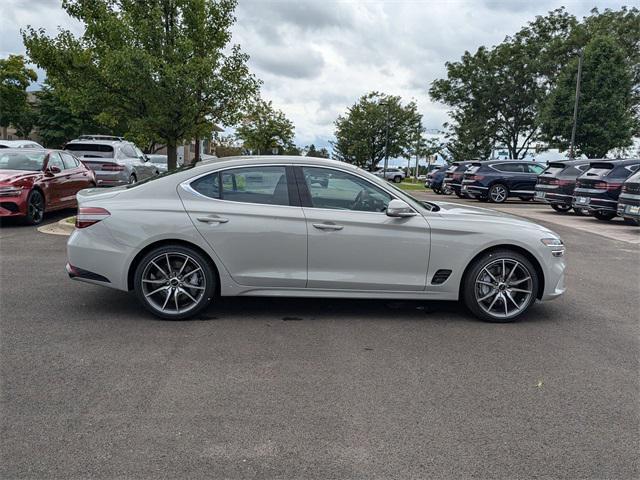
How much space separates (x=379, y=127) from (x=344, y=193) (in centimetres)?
5811

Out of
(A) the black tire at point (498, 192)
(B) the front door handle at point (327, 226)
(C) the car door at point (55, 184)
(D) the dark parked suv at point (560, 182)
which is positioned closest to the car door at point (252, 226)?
(B) the front door handle at point (327, 226)

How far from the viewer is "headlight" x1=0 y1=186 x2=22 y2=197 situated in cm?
1037

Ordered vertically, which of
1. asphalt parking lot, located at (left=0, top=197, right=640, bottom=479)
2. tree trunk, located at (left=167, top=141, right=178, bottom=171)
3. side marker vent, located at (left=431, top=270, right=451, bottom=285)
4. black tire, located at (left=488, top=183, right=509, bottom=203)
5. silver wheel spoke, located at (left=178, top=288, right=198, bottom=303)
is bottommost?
asphalt parking lot, located at (left=0, top=197, right=640, bottom=479)

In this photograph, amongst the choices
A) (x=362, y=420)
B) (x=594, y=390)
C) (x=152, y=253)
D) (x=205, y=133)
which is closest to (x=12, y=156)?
(x=205, y=133)

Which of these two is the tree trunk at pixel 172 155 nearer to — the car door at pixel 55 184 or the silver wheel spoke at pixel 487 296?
the car door at pixel 55 184

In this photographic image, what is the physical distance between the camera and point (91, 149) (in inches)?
611

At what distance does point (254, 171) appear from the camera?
543 cm

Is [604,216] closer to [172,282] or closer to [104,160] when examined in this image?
[104,160]

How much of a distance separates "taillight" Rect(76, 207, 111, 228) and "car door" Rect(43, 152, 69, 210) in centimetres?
682

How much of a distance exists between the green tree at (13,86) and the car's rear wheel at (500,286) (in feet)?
154

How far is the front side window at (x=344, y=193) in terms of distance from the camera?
539 cm

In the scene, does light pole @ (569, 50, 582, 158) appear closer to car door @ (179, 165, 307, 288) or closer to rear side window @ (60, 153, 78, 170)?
rear side window @ (60, 153, 78, 170)

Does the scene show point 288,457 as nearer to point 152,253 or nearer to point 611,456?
point 611,456

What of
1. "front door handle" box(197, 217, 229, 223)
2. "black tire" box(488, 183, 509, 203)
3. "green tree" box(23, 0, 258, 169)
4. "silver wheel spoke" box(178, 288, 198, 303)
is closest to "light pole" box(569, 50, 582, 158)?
"black tire" box(488, 183, 509, 203)
